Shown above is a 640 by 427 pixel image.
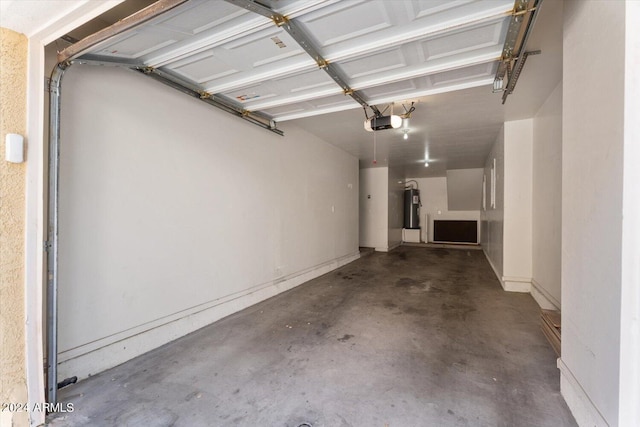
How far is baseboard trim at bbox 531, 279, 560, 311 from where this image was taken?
2855 mm

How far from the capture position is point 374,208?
742 cm

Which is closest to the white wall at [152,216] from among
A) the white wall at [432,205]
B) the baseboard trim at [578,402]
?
the baseboard trim at [578,402]

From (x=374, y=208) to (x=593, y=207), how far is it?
6196 millimetres

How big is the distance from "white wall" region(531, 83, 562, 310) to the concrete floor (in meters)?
0.33

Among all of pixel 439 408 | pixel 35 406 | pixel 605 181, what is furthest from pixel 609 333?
pixel 35 406

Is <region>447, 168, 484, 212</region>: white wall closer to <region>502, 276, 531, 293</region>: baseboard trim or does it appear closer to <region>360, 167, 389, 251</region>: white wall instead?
<region>360, 167, 389, 251</region>: white wall

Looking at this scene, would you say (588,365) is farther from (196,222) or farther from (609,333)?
(196,222)

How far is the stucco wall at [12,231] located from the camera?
50.4 inches

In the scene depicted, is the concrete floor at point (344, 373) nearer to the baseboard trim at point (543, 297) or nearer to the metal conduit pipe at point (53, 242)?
the baseboard trim at point (543, 297)

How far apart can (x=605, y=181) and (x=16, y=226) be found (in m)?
2.75

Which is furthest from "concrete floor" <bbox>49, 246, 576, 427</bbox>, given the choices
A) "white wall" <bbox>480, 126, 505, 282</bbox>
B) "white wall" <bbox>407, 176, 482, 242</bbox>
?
"white wall" <bbox>407, 176, 482, 242</bbox>

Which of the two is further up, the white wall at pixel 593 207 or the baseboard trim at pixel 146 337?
the white wall at pixel 593 207

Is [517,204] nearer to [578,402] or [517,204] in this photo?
[517,204]

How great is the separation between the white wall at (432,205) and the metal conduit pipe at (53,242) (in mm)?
10004
